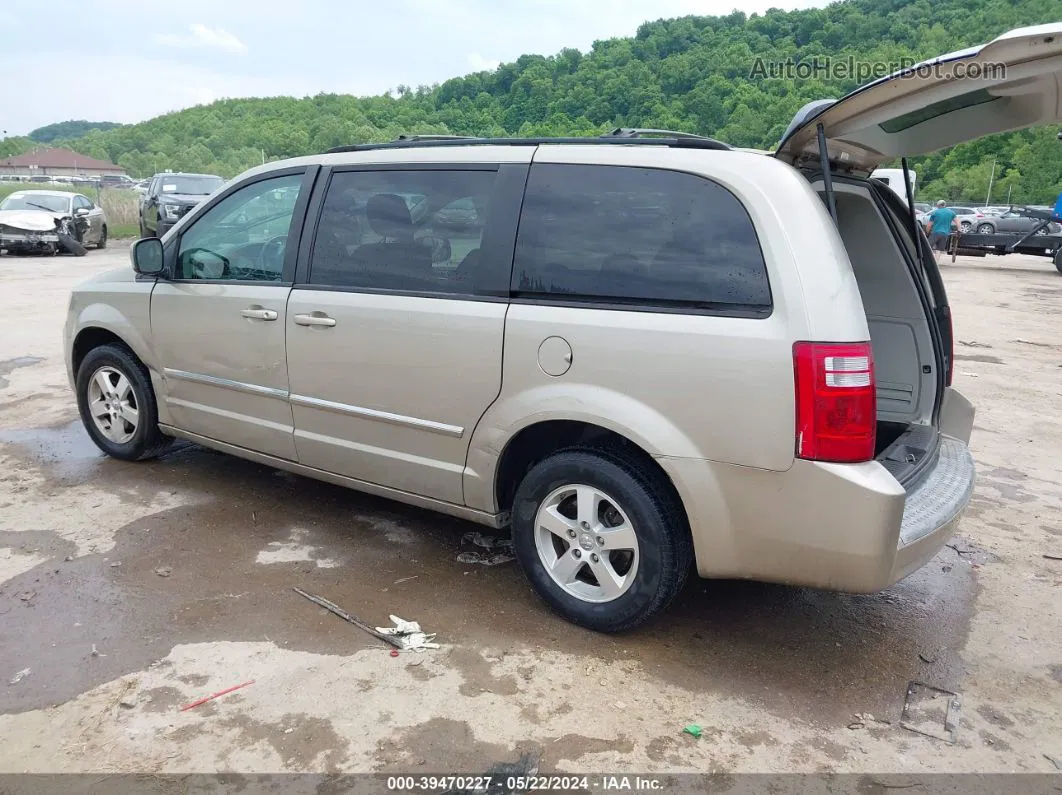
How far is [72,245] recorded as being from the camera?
1884 centimetres

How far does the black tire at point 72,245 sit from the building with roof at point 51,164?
98.4 metres

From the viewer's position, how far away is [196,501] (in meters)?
4.51

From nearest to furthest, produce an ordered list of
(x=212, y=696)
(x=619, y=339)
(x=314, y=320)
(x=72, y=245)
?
(x=212, y=696) → (x=619, y=339) → (x=314, y=320) → (x=72, y=245)

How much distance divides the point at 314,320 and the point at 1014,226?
2462cm

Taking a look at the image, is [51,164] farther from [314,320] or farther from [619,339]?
[619,339]

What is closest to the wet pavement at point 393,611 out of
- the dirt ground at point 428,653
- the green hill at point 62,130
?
the dirt ground at point 428,653

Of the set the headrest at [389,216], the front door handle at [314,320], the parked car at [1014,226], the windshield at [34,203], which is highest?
the windshield at [34,203]

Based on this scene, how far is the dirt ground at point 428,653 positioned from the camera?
2.55 m

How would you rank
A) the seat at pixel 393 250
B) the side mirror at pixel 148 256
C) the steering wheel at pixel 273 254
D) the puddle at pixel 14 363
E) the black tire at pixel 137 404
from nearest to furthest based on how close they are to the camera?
1. the seat at pixel 393 250
2. the steering wheel at pixel 273 254
3. the side mirror at pixel 148 256
4. the black tire at pixel 137 404
5. the puddle at pixel 14 363

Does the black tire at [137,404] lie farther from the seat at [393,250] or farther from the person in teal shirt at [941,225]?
the person in teal shirt at [941,225]

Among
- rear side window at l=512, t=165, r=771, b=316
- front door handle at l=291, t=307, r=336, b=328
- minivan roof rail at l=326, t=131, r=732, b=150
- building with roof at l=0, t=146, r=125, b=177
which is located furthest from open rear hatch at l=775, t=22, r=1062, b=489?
building with roof at l=0, t=146, r=125, b=177

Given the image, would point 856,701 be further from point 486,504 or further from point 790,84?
point 790,84

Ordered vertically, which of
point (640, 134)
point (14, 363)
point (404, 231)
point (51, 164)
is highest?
point (51, 164)

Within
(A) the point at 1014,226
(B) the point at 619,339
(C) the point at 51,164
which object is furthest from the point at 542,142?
(C) the point at 51,164
